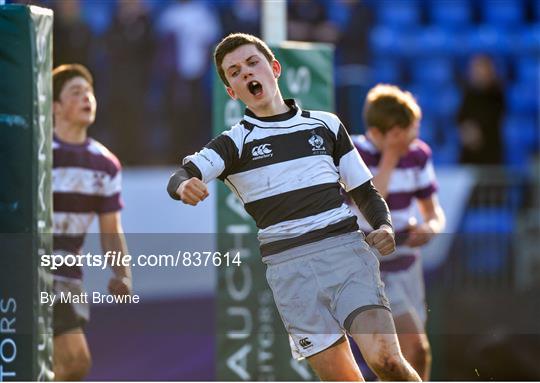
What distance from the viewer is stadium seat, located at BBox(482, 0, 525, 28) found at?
13180mm

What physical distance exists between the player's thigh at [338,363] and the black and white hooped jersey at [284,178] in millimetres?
443

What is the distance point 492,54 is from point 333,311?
835cm

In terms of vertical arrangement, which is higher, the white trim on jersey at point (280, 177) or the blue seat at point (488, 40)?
the blue seat at point (488, 40)

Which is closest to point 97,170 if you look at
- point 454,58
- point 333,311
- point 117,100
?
point 333,311

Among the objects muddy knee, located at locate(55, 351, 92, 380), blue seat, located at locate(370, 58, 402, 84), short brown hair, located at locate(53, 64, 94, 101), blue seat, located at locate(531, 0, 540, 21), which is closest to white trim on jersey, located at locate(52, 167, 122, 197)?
short brown hair, located at locate(53, 64, 94, 101)

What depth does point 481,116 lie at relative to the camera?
40.6 feet

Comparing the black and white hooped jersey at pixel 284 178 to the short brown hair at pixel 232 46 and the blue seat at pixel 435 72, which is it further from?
the blue seat at pixel 435 72

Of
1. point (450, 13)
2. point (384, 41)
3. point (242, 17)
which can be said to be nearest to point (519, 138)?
point (450, 13)

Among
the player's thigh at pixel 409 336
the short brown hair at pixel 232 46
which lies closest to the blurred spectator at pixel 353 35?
the player's thigh at pixel 409 336

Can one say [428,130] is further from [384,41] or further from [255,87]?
[255,87]

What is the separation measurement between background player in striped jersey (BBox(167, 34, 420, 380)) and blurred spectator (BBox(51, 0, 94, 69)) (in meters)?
6.23

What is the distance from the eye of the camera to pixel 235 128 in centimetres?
505

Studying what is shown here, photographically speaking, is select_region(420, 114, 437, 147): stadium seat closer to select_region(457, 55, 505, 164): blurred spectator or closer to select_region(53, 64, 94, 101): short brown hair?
A: select_region(457, 55, 505, 164): blurred spectator

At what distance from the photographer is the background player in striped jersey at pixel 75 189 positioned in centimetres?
671
